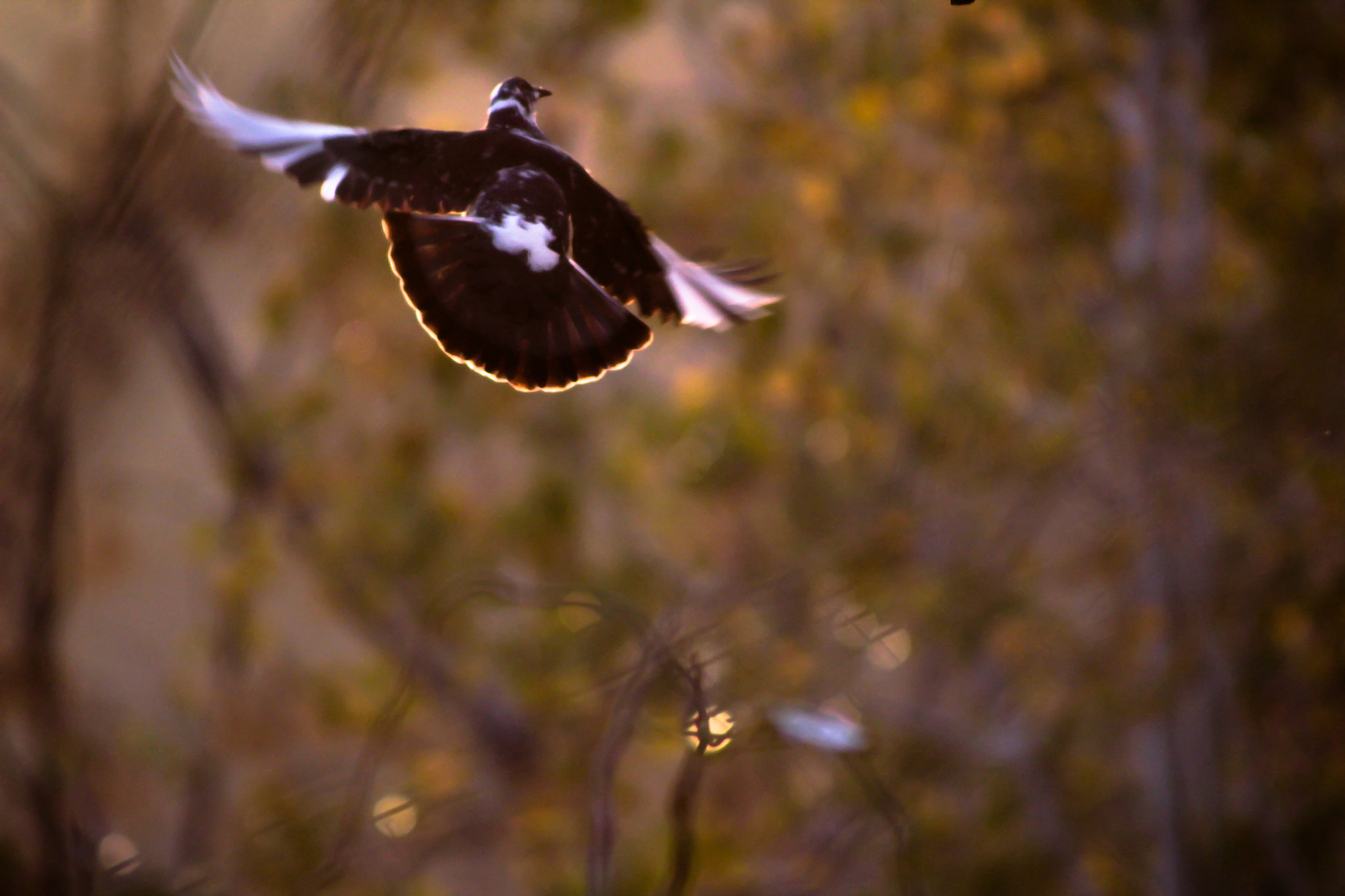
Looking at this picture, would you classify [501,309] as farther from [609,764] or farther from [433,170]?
[609,764]

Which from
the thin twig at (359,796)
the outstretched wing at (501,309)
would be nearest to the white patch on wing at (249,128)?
the outstretched wing at (501,309)

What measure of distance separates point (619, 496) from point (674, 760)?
0.63m

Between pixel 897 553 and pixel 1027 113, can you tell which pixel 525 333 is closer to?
pixel 897 553

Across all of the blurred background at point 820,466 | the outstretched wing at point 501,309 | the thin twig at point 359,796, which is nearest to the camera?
the outstretched wing at point 501,309

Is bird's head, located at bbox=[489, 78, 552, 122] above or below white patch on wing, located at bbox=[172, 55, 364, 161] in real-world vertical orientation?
below

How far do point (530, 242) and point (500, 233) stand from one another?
0.02 m

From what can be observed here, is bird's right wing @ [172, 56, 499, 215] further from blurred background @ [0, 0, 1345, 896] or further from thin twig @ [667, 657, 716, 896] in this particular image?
blurred background @ [0, 0, 1345, 896]

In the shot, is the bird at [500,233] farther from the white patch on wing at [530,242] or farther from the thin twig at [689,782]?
the thin twig at [689,782]

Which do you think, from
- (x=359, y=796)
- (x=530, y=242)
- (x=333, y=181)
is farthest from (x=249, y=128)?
(x=359, y=796)

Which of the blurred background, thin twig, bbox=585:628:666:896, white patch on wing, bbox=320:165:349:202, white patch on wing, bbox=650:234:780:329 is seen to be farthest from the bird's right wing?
the blurred background

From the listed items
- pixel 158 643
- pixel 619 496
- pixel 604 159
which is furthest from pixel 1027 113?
pixel 158 643

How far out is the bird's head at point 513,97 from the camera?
0.50 m

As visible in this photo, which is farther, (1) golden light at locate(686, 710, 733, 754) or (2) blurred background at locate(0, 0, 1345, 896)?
(2) blurred background at locate(0, 0, 1345, 896)

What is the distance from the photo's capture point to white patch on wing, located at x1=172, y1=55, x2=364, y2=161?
51 cm
